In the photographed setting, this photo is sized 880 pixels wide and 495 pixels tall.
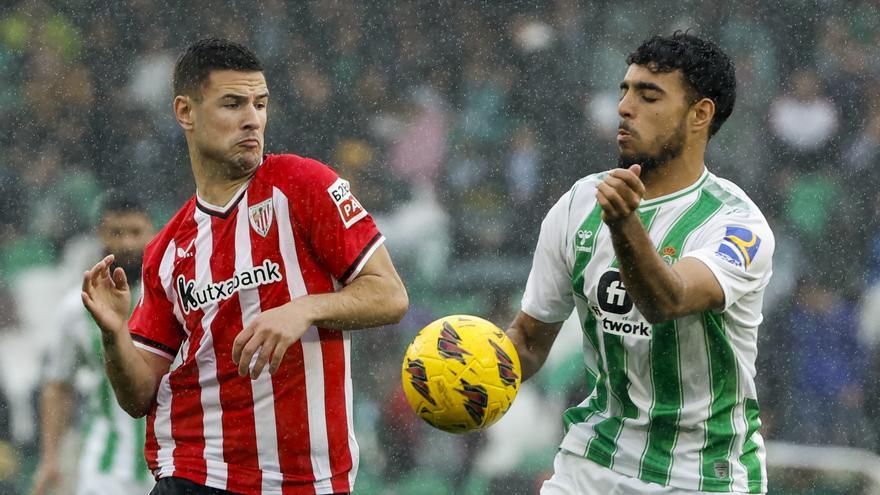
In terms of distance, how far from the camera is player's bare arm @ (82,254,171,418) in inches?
153

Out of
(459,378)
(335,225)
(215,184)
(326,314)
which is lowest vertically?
(459,378)

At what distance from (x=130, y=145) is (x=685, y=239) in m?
4.59

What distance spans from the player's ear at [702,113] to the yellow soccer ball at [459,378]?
93cm

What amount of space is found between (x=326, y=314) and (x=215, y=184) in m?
0.73

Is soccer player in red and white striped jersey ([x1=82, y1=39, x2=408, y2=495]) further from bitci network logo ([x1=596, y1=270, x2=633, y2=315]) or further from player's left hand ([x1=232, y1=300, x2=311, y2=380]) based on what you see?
bitci network logo ([x1=596, y1=270, x2=633, y2=315])

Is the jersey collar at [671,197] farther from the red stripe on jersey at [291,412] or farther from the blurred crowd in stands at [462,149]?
the blurred crowd in stands at [462,149]

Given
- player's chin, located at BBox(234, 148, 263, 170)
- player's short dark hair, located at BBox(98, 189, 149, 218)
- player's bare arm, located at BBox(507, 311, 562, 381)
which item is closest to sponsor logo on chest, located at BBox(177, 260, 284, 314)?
player's chin, located at BBox(234, 148, 263, 170)

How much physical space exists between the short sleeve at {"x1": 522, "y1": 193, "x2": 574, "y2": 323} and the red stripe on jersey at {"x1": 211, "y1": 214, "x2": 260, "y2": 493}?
3.10ft

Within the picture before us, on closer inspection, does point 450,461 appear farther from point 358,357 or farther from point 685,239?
point 685,239

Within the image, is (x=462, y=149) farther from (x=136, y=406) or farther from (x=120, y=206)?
(x=136, y=406)

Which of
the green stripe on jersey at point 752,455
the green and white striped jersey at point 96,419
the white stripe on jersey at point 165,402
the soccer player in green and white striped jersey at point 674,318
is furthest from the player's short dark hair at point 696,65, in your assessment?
the green and white striped jersey at point 96,419

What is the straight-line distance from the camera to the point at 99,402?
5781mm

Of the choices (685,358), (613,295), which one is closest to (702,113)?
(613,295)

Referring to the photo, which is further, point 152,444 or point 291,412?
point 152,444
